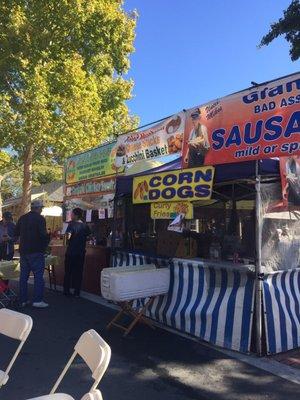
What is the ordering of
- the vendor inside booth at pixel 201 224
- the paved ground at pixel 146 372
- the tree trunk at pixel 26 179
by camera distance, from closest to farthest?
the paved ground at pixel 146 372, the vendor inside booth at pixel 201 224, the tree trunk at pixel 26 179

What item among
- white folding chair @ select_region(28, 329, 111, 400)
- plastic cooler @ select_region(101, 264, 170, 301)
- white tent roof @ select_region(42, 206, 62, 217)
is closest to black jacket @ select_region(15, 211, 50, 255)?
plastic cooler @ select_region(101, 264, 170, 301)

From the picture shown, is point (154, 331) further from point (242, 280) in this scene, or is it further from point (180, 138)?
point (180, 138)

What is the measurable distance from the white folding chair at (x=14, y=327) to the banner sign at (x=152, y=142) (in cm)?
402

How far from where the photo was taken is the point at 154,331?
6.66 metres

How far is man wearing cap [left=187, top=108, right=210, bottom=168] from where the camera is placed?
6.48 m

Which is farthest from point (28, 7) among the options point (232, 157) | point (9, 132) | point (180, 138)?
point (232, 157)

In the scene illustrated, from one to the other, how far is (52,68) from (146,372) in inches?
498

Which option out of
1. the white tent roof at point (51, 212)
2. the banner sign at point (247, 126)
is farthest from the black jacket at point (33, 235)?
the white tent roof at point (51, 212)

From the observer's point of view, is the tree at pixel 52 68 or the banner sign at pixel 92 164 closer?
the banner sign at pixel 92 164

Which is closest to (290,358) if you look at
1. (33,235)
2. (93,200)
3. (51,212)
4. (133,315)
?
(133,315)

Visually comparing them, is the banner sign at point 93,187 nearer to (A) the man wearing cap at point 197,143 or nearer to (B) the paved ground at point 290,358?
(A) the man wearing cap at point 197,143

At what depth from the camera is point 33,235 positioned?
811cm

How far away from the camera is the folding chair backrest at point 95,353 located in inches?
108

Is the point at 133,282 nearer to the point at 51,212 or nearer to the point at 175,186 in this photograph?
the point at 175,186
